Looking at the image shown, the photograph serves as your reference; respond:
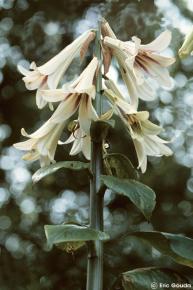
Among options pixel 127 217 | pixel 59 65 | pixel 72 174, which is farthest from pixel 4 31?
pixel 59 65

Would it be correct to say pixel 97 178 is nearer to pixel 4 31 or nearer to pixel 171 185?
pixel 171 185

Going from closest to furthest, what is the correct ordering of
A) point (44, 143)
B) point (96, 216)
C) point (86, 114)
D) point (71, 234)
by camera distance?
point (71, 234), point (96, 216), point (86, 114), point (44, 143)

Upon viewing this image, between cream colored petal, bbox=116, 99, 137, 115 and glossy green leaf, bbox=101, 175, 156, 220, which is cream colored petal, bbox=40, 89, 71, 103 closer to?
cream colored petal, bbox=116, 99, 137, 115

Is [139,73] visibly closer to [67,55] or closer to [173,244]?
[67,55]

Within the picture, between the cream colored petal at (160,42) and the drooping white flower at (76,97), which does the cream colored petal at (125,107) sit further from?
the cream colored petal at (160,42)

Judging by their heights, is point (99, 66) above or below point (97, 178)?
above

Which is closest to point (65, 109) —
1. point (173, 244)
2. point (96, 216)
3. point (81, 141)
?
point (81, 141)
